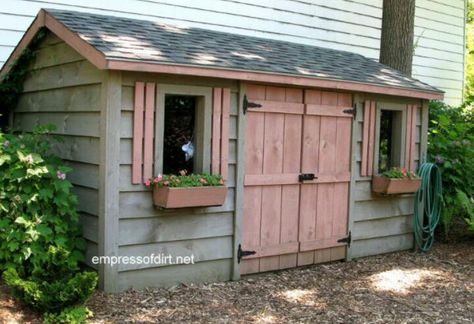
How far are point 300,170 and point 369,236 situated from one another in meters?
1.42

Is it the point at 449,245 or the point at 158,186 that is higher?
the point at 158,186

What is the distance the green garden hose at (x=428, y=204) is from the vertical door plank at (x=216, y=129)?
10.0 ft

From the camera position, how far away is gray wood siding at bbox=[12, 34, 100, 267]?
16.7 ft

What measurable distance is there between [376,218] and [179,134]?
2.81 m

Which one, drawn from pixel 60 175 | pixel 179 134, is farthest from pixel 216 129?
pixel 60 175

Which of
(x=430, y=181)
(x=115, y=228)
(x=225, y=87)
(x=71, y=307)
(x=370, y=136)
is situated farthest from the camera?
(x=430, y=181)

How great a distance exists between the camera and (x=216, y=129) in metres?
5.46

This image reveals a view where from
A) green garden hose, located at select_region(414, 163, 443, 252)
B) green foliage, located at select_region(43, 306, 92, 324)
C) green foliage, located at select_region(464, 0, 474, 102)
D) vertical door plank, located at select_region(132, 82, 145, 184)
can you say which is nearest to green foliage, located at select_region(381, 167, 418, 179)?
green garden hose, located at select_region(414, 163, 443, 252)

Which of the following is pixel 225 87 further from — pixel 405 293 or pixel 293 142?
pixel 405 293

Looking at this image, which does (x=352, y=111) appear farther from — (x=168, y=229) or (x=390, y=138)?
(x=168, y=229)

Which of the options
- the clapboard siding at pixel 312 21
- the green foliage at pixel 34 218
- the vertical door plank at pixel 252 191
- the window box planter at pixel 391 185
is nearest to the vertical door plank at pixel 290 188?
the vertical door plank at pixel 252 191

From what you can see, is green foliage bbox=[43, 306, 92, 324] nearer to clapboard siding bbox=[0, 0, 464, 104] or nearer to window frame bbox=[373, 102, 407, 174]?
clapboard siding bbox=[0, 0, 464, 104]

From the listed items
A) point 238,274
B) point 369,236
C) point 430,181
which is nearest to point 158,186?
point 238,274

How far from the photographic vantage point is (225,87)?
5.54 meters
